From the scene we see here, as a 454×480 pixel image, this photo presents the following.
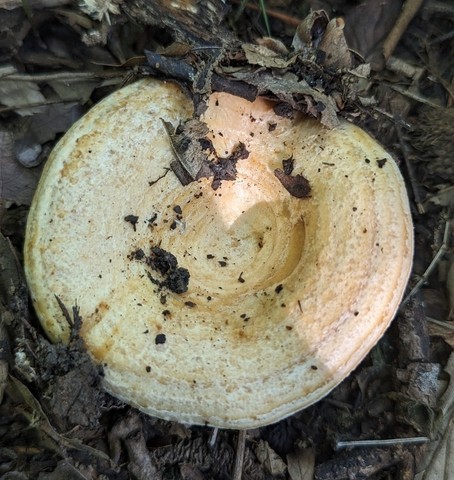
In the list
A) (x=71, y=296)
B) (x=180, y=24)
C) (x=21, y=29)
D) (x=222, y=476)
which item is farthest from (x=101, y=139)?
(x=222, y=476)

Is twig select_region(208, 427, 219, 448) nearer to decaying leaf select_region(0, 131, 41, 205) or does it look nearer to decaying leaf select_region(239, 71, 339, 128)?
decaying leaf select_region(0, 131, 41, 205)

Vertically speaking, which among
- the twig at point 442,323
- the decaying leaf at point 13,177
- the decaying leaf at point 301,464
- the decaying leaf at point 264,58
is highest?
the decaying leaf at point 264,58

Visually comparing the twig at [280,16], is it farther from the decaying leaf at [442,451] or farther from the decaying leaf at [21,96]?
the decaying leaf at [442,451]

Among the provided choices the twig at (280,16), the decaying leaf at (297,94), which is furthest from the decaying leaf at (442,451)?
the twig at (280,16)

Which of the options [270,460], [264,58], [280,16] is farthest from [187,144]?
[270,460]

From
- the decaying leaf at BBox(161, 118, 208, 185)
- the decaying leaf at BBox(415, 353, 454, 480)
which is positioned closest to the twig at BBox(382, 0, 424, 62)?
the decaying leaf at BBox(161, 118, 208, 185)

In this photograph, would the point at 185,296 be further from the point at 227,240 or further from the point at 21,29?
the point at 21,29
